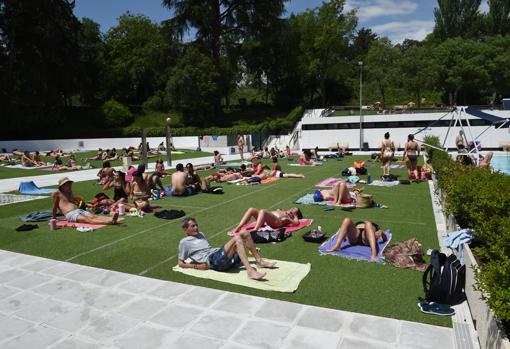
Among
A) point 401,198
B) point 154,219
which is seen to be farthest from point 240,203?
point 401,198

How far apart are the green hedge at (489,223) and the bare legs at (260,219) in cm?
345

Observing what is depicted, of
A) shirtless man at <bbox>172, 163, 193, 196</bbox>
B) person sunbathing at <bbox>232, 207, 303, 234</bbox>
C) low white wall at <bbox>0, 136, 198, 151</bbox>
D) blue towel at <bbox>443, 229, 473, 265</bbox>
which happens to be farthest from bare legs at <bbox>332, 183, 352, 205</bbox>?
low white wall at <bbox>0, 136, 198, 151</bbox>

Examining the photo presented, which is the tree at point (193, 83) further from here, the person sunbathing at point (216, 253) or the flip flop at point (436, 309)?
the flip flop at point (436, 309)

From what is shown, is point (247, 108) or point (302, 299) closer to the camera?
point (302, 299)

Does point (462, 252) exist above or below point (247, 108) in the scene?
below

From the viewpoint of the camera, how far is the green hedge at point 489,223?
3.59 metres

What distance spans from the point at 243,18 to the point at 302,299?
4970 centimetres

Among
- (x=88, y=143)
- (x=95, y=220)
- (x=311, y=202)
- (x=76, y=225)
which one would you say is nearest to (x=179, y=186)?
(x=95, y=220)

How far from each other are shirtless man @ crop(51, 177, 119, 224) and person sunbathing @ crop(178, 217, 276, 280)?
3.83 meters

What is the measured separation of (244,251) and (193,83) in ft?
142

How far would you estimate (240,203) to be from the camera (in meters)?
12.4

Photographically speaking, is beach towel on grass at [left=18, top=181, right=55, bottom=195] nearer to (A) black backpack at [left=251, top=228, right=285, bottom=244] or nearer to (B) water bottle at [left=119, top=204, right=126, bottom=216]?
(B) water bottle at [left=119, top=204, right=126, bottom=216]

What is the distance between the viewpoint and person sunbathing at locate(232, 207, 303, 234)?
844 centimetres

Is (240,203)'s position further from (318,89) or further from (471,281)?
(318,89)
